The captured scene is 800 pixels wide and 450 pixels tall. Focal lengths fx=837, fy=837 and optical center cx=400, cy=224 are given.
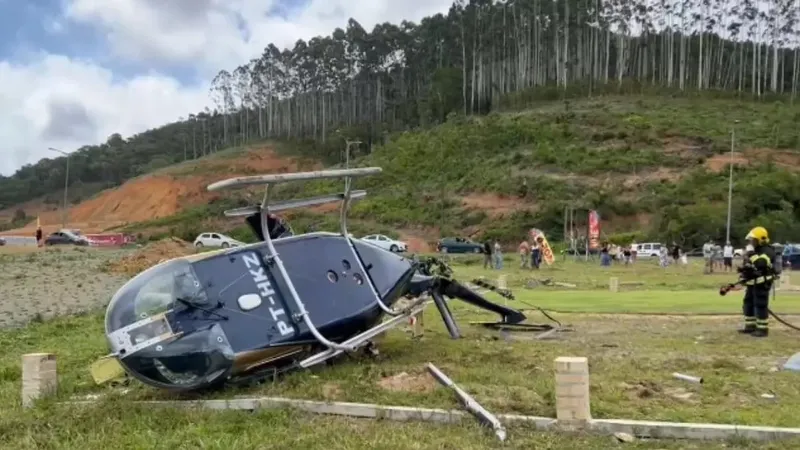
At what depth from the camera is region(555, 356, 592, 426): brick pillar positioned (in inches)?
289

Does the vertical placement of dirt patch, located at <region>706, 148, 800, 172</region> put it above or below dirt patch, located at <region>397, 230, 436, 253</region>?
above

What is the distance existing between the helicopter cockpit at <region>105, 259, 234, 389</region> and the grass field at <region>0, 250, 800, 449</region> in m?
0.44

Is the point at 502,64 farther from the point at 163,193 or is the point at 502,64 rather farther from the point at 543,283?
the point at 543,283

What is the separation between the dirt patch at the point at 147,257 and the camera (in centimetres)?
3956

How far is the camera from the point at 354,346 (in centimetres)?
1020

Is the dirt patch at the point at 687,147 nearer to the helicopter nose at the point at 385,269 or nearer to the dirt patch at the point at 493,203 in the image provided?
the dirt patch at the point at 493,203

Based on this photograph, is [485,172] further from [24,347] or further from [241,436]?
[241,436]

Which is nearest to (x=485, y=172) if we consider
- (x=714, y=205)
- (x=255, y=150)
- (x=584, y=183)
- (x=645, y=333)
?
(x=584, y=183)

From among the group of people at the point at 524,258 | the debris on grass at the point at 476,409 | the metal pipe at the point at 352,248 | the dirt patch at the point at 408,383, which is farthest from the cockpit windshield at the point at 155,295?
the group of people at the point at 524,258

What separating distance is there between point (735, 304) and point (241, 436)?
16.2 meters

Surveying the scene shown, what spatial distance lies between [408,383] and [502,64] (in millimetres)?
108140

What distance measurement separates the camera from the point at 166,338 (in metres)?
8.80

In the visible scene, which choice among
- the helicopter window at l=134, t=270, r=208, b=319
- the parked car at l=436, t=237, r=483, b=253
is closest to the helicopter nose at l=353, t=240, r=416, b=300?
the helicopter window at l=134, t=270, r=208, b=319

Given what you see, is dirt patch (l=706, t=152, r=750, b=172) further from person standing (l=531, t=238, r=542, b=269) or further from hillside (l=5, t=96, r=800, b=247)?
person standing (l=531, t=238, r=542, b=269)
